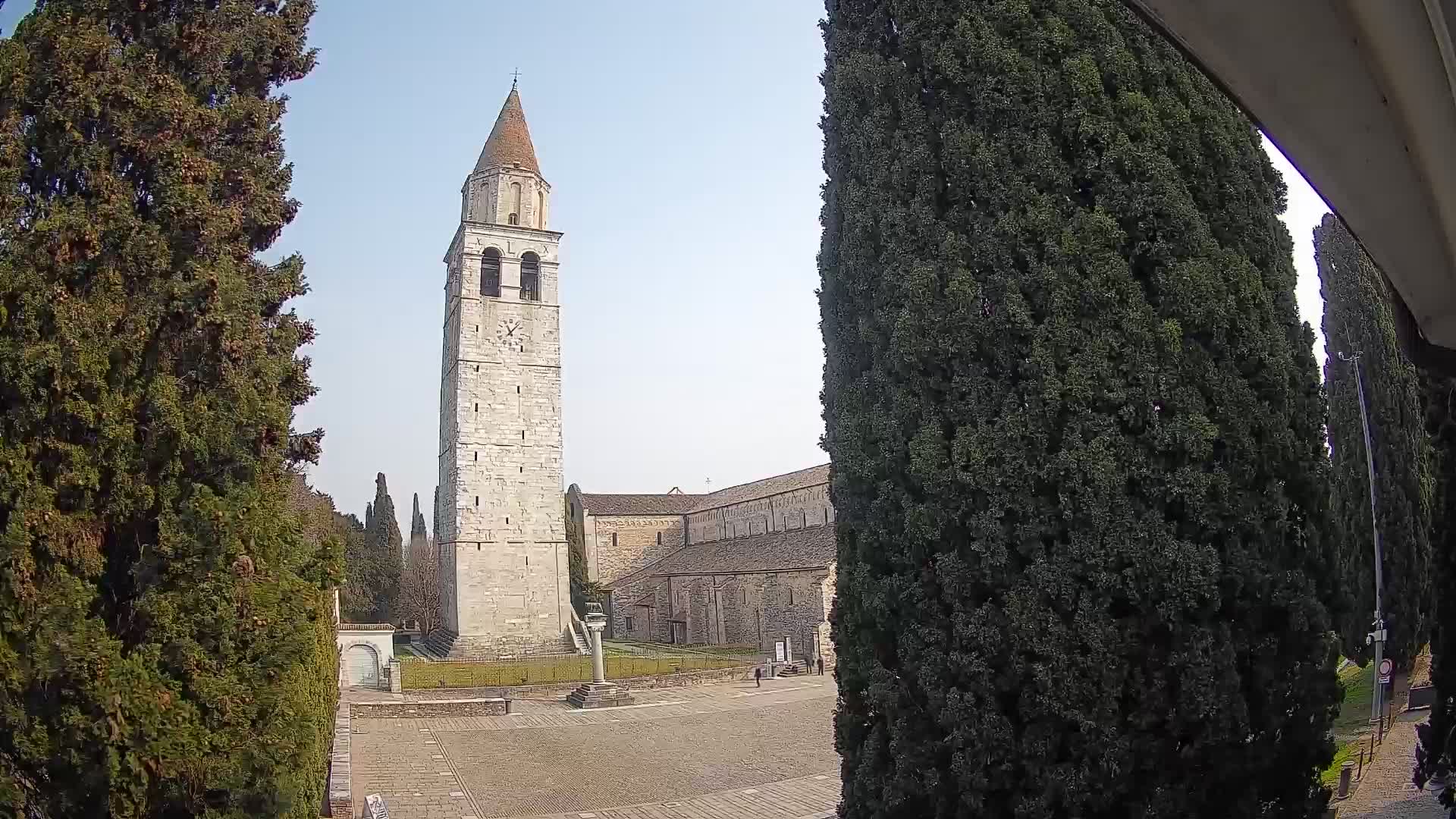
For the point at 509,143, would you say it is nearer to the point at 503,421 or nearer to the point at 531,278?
the point at 531,278

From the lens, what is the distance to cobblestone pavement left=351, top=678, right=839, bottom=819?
12.4 metres

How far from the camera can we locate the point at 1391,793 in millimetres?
8633

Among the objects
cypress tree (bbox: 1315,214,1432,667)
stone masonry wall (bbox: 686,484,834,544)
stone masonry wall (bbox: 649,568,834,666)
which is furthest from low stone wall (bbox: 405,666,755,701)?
cypress tree (bbox: 1315,214,1432,667)

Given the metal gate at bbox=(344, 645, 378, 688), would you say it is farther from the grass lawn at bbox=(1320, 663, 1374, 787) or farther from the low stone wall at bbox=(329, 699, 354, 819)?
the grass lawn at bbox=(1320, 663, 1374, 787)

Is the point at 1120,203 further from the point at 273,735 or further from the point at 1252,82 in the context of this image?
the point at 273,735

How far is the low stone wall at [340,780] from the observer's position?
34.0 ft

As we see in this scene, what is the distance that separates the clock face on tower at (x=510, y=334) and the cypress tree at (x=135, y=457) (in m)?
29.8

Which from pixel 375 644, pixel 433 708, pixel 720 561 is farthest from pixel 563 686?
pixel 720 561

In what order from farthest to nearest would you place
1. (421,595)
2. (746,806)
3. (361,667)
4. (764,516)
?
1. (421,595)
2. (764,516)
3. (361,667)
4. (746,806)

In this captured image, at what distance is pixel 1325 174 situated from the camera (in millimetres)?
2146

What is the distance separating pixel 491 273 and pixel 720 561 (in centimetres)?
1578

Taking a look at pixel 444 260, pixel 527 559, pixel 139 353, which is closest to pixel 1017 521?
pixel 139 353

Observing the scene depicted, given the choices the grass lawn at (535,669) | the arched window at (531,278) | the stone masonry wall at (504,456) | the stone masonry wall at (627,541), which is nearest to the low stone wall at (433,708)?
the grass lawn at (535,669)

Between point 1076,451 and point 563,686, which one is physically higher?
point 1076,451
